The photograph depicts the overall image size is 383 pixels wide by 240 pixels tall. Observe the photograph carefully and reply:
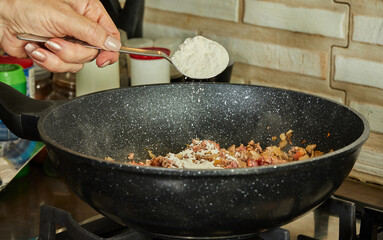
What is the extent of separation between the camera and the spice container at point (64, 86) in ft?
5.63

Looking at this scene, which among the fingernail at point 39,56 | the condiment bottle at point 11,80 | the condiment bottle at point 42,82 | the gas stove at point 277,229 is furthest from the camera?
the condiment bottle at point 42,82

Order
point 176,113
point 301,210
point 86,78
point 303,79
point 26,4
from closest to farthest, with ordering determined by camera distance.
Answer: point 301,210
point 26,4
point 176,113
point 303,79
point 86,78

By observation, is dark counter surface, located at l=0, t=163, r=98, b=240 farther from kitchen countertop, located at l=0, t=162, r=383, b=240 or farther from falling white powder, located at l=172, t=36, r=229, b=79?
falling white powder, located at l=172, t=36, r=229, b=79

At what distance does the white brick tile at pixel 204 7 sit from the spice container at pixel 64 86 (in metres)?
0.33

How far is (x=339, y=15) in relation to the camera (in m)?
1.31

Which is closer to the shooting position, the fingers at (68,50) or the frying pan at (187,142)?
the frying pan at (187,142)

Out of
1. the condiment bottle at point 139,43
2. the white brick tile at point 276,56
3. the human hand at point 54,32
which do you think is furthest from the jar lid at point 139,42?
the human hand at point 54,32

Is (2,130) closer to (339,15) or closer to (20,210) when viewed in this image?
(20,210)

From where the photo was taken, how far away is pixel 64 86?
1.74 meters

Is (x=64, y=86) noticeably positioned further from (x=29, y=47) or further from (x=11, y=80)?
(x=29, y=47)

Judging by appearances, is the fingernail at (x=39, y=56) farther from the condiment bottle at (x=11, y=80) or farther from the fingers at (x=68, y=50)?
the condiment bottle at (x=11, y=80)

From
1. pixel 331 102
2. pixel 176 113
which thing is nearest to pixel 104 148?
pixel 176 113

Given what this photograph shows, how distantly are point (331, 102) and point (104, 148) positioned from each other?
432mm

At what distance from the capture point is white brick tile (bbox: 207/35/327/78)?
1.39 meters
